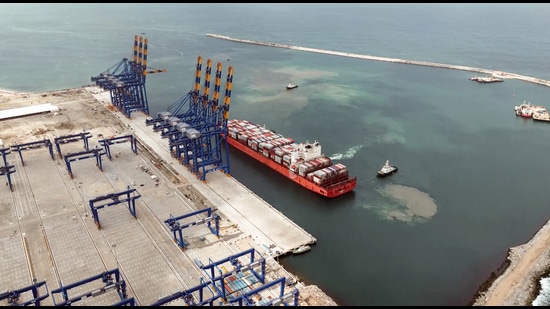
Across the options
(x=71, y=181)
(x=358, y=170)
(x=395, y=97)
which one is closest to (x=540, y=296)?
(x=358, y=170)

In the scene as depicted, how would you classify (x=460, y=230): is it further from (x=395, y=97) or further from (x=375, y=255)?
(x=395, y=97)

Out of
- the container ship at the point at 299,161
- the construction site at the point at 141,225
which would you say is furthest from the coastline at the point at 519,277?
the container ship at the point at 299,161

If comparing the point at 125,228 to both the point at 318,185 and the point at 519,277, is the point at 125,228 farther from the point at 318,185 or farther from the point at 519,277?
the point at 519,277

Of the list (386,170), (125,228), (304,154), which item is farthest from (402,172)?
(125,228)

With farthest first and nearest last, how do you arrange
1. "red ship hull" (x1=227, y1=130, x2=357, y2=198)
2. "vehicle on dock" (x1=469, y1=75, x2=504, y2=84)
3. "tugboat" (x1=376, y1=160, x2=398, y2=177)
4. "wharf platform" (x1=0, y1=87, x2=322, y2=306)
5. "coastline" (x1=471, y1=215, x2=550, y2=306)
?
"vehicle on dock" (x1=469, y1=75, x2=504, y2=84) → "tugboat" (x1=376, y1=160, x2=398, y2=177) → "red ship hull" (x1=227, y1=130, x2=357, y2=198) → "wharf platform" (x1=0, y1=87, x2=322, y2=306) → "coastline" (x1=471, y1=215, x2=550, y2=306)

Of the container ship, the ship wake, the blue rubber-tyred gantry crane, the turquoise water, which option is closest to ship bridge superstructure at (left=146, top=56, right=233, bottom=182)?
the turquoise water

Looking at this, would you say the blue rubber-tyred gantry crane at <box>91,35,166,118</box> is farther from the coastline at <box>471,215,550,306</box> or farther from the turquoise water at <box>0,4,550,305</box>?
the coastline at <box>471,215,550,306</box>

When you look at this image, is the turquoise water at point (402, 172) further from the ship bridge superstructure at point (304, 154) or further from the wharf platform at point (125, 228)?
the wharf platform at point (125, 228)
